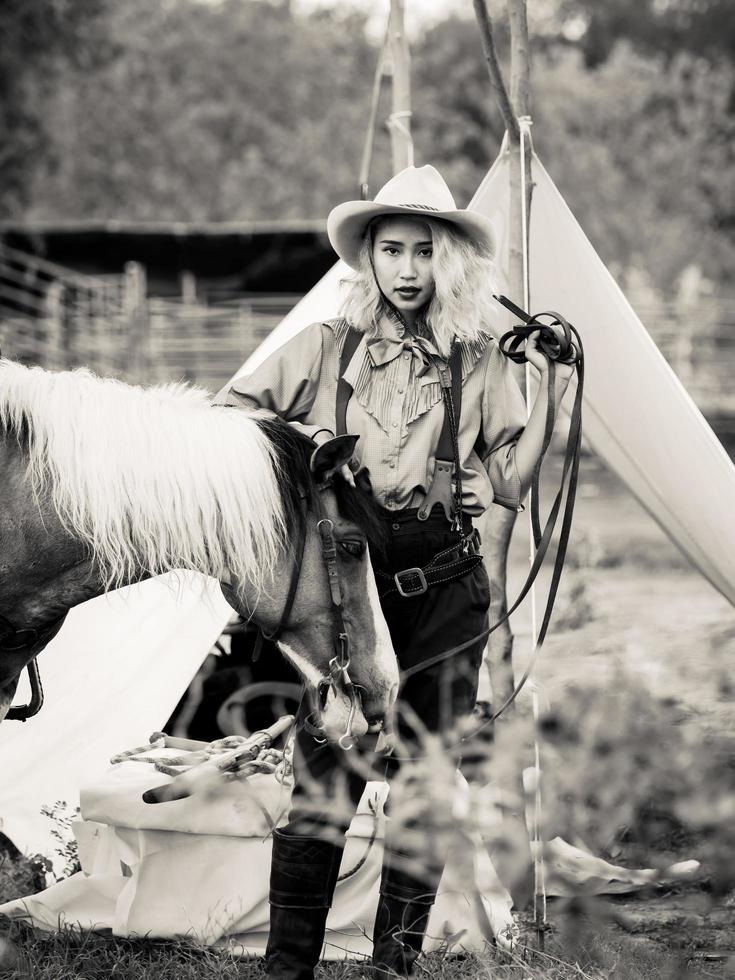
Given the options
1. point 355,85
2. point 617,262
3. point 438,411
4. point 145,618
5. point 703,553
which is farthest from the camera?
point 355,85

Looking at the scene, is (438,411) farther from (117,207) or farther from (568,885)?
(117,207)

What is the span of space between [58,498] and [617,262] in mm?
27194

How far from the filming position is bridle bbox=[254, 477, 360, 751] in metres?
2.31

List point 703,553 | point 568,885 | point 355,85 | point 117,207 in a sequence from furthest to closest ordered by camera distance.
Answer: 1. point 355,85
2. point 117,207
3. point 703,553
4. point 568,885

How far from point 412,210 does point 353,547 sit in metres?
0.82

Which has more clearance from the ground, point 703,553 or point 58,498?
point 58,498

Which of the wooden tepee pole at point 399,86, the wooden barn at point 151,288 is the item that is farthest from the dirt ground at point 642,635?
the wooden barn at point 151,288

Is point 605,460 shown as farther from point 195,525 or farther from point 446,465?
point 195,525

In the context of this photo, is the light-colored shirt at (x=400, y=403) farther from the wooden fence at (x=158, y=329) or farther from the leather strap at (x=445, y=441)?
the wooden fence at (x=158, y=329)

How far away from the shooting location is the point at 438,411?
8.33 feet

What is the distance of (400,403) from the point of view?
100 inches

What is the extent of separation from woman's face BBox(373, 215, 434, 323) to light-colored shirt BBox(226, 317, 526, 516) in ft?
0.23

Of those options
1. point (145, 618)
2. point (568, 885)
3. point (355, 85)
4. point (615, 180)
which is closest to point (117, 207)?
point (355, 85)

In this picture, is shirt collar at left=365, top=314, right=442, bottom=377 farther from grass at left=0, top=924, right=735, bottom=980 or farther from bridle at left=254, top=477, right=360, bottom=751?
grass at left=0, top=924, right=735, bottom=980
